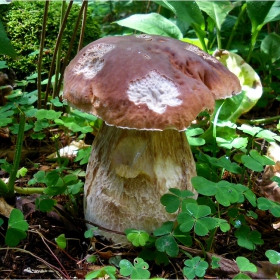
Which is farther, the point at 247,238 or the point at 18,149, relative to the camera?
the point at 18,149

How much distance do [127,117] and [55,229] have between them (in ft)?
2.32

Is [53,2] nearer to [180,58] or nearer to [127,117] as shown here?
[180,58]

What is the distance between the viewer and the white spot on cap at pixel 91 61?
1.43 metres

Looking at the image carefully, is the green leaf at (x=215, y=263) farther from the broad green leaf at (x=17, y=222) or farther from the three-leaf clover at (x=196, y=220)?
the broad green leaf at (x=17, y=222)

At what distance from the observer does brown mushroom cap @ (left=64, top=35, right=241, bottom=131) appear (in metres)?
1.27

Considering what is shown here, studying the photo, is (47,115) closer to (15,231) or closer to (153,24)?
(15,231)

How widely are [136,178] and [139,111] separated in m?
0.39

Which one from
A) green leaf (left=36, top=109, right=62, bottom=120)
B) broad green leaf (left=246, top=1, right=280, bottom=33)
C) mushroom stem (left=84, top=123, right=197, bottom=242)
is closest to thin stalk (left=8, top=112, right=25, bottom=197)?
green leaf (left=36, top=109, right=62, bottom=120)

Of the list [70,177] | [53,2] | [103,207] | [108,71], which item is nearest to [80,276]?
[103,207]

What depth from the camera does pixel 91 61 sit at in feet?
4.83

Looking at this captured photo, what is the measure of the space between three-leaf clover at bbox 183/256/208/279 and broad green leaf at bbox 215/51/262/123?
1.18 m

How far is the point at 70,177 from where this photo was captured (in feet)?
5.53

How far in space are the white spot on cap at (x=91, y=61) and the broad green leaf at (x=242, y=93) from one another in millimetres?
1005

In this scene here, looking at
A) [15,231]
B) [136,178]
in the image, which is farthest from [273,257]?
[15,231]
